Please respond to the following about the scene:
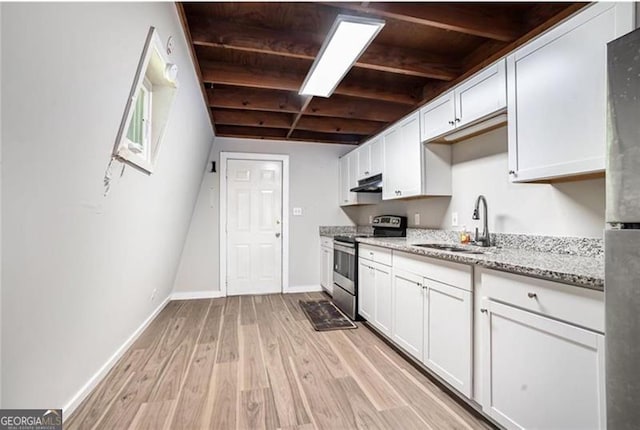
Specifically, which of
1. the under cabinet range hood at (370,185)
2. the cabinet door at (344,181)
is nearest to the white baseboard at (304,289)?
the cabinet door at (344,181)

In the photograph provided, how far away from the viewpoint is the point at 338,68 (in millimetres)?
2365

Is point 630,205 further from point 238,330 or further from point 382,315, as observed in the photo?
point 238,330

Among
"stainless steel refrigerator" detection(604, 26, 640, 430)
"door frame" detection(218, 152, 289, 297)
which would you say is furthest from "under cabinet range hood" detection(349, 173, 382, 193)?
"stainless steel refrigerator" detection(604, 26, 640, 430)

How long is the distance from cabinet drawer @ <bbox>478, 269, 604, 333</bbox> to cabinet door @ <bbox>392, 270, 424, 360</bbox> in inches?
26.2

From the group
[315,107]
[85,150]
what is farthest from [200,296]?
[85,150]

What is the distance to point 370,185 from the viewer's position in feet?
12.9

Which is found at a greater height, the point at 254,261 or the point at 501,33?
the point at 501,33

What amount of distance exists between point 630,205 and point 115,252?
99.1 inches

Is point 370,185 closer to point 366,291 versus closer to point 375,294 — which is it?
point 366,291

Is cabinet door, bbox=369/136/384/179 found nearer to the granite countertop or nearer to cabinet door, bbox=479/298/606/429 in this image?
the granite countertop

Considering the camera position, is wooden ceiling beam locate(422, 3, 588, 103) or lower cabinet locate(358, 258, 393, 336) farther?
lower cabinet locate(358, 258, 393, 336)

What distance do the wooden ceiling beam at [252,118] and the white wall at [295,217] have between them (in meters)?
0.64

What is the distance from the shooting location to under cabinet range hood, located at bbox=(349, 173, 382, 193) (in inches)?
148

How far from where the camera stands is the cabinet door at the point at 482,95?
200cm
